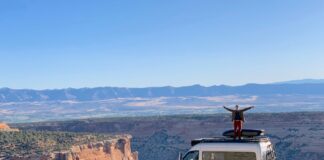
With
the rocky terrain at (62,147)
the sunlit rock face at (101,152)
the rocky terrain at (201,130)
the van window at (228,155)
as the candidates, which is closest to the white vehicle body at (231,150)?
the van window at (228,155)

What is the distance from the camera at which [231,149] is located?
12.1 metres

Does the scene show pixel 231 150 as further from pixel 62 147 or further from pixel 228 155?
pixel 62 147

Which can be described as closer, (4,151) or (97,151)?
(4,151)

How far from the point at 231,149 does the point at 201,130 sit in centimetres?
10382

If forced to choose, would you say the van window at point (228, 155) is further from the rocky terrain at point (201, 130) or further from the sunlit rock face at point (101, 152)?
the rocky terrain at point (201, 130)

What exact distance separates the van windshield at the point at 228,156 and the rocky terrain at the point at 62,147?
148 feet

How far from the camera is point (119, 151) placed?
2926 inches

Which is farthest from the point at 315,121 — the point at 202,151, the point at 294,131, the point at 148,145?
the point at 202,151

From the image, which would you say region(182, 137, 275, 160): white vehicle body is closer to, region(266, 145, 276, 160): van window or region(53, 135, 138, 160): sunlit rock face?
region(266, 145, 276, 160): van window

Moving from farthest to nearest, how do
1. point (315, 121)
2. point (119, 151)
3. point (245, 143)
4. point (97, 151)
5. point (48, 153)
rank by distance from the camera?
1. point (315, 121)
2. point (119, 151)
3. point (97, 151)
4. point (48, 153)
5. point (245, 143)

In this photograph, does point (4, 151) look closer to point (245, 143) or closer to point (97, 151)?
point (97, 151)

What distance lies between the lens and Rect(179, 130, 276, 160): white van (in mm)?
11891

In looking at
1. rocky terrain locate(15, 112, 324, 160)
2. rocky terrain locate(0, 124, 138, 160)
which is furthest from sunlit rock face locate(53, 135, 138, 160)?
rocky terrain locate(15, 112, 324, 160)

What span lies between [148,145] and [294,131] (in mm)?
31564
